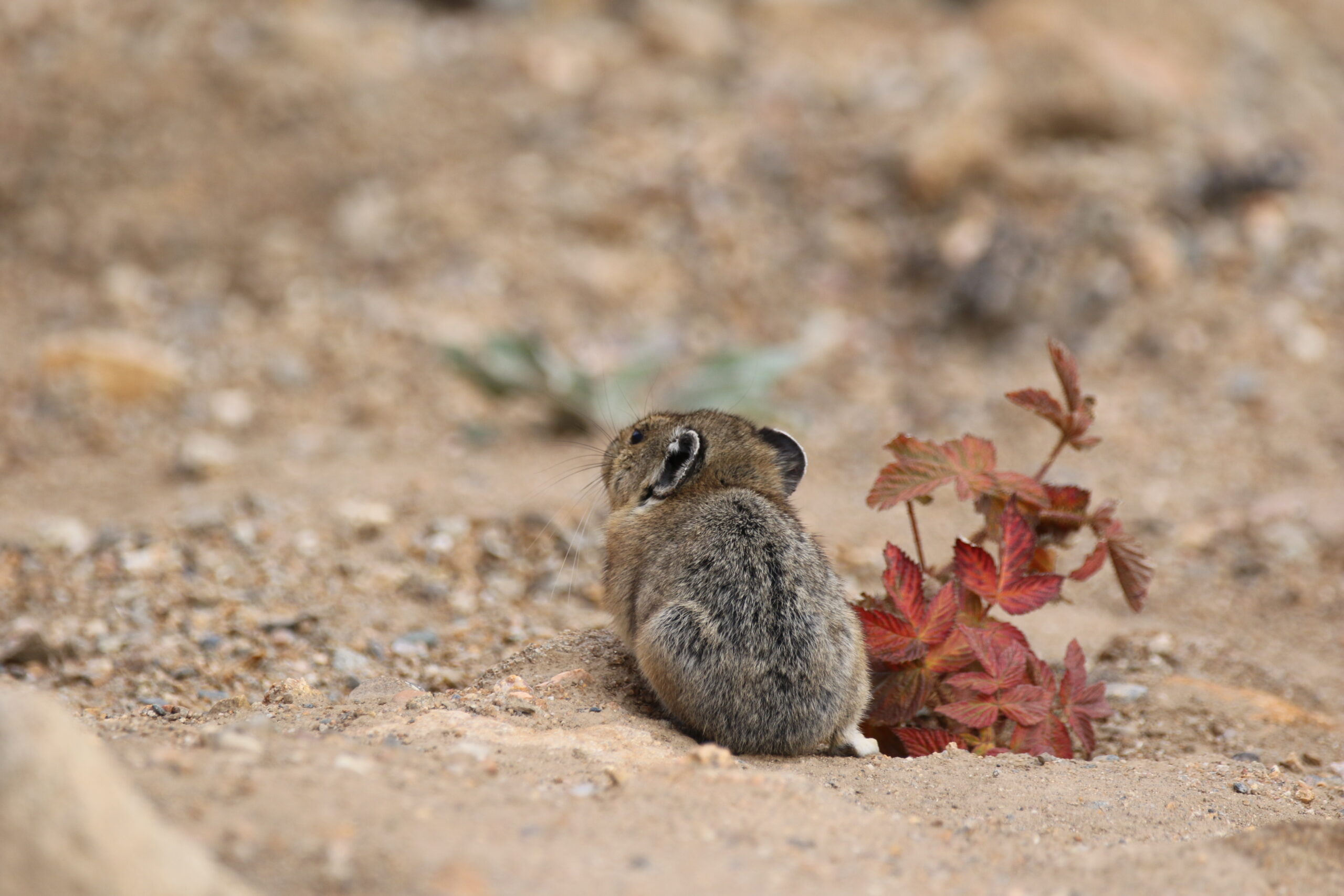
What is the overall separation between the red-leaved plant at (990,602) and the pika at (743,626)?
20 cm

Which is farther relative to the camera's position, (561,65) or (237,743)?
(561,65)

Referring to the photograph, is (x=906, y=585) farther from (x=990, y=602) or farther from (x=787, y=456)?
(x=787, y=456)

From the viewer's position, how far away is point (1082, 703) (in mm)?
4281

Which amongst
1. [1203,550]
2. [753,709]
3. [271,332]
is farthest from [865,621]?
[271,332]

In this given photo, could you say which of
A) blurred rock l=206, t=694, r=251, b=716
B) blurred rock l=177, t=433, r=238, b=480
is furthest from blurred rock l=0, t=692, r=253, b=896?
blurred rock l=177, t=433, r=238, b=480

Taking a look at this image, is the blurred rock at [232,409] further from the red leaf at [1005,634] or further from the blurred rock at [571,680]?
the red leaf at [1005,634]

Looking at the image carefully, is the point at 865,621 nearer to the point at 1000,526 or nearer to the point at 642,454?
the point at 1000,526

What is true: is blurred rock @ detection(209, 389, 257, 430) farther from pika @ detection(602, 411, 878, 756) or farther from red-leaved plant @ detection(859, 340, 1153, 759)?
red-leaved plant @ detection(859, 340, 1153, 759)

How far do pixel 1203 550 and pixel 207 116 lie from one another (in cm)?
774

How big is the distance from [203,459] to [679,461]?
11.7 ft

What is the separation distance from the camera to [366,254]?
9156 mm

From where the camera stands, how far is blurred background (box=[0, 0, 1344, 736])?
6.04m

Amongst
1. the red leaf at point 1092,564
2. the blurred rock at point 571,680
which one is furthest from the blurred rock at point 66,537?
the red leaf at point 1092,564

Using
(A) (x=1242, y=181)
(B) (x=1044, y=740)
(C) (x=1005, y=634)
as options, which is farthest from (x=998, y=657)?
(A) (x=1242, y=181)
